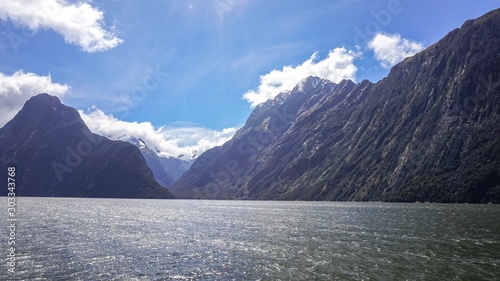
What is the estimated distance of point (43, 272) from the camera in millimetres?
42000

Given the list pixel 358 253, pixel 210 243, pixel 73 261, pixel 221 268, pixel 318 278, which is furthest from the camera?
pixel 210 243

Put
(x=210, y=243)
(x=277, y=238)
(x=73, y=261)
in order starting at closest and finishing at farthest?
(x=73, y=261)
(x=210, y=243)
(x=277, y=238)

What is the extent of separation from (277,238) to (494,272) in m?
40.6

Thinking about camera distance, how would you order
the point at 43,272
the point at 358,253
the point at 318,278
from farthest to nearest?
the point at 358,253
the point at 43,272
the point at 318,278

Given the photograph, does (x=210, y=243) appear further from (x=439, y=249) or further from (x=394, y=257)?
(x=439, y=249)

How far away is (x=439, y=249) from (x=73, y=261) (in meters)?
54.5

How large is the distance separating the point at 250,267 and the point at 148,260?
1547cm

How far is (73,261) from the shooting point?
48.8 metres

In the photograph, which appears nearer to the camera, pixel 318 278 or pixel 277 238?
pixel 318 278

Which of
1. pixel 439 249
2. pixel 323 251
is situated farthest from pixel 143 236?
pixel 439 249

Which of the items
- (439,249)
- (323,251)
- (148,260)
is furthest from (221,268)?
(439,249)

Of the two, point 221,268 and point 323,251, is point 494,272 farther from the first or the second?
point 221,268

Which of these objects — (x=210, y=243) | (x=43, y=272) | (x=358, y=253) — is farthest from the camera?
(x=210, y=243)

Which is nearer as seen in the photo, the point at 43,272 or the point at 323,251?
Answer: the point at 43,272
